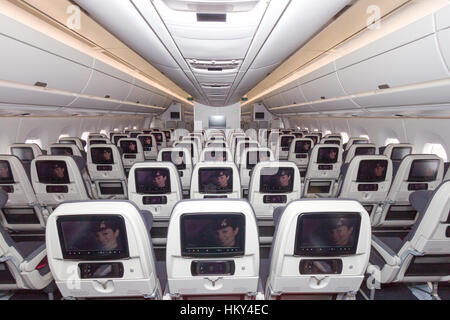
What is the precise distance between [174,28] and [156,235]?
2.94 m

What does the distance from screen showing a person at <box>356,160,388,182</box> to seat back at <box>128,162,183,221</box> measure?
3.01 meters

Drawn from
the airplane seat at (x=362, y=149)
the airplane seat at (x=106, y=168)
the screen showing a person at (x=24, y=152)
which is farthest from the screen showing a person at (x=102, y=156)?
the airplane seat at (x=362, y=149)

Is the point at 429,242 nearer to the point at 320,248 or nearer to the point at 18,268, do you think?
the point at 320,248

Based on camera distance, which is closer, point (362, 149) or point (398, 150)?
point (398, 150)

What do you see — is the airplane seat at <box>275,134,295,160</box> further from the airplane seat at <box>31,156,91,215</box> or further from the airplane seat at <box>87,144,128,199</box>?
the airplane seat at <box>31,156,91,215</box>

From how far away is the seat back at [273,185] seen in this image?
3.60 meters

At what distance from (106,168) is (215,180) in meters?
3.09

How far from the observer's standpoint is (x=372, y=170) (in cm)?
421

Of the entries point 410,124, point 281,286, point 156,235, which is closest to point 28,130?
point 156,235

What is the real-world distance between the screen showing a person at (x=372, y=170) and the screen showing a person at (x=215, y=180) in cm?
226

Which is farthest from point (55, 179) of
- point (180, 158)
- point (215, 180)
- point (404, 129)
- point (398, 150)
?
point (404, 129)

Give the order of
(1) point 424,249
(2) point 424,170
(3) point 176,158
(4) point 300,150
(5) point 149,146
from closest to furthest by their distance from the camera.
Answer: (1) point 424,249
(2) point 424,170
(3) point 176,158
(4) point 300,150
(5) point 149,146

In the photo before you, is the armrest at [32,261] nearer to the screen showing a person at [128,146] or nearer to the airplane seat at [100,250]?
the airplane seat at [100,250]
